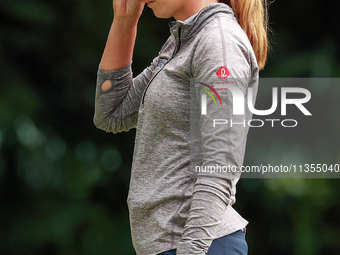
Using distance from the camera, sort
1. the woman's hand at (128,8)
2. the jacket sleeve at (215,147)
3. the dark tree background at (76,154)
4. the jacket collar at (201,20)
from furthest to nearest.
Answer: the dark tree background at (76,154)
the woman's hand at (128,8)
the jacket collar at (201,20)
the jacket sleeve at (215,147)

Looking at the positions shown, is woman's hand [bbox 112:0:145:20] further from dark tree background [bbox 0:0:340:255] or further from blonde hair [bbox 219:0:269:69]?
dark tree background [bbox 0:0:340:255]

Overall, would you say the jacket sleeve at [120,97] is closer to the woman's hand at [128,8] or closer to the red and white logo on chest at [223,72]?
the woman's hand at [128,8]

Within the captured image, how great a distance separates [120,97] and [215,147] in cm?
36

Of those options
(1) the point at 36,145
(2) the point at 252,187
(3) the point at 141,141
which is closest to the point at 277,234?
(2) the point at 252,187

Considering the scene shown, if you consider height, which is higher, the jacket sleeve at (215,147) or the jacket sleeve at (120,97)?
the jacket sleeve at (120,97)

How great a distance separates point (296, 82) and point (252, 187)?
520 mm

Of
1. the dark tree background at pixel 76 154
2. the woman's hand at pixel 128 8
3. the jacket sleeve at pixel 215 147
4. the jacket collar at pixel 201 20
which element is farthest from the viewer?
the dark tree background at pixel 76 154

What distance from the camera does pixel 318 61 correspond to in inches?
84.4

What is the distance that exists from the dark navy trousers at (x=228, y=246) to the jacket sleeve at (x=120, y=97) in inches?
14.0

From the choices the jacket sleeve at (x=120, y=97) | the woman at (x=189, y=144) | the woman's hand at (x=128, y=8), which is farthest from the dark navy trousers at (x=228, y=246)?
the woman's hand at (x=128, y=8)

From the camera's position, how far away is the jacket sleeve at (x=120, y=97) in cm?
98

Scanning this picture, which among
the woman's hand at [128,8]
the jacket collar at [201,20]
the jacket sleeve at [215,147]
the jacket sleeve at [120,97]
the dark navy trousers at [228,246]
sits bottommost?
the dark navy trousers at [228,246]

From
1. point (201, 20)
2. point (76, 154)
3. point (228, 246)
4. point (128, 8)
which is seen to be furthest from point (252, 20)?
point (76, 154)

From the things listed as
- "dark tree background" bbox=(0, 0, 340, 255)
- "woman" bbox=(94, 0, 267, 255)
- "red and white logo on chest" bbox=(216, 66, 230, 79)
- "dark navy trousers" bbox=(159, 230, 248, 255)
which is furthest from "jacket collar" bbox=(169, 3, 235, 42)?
"dark tree background" bbox=(0, 0, 340, 255)
